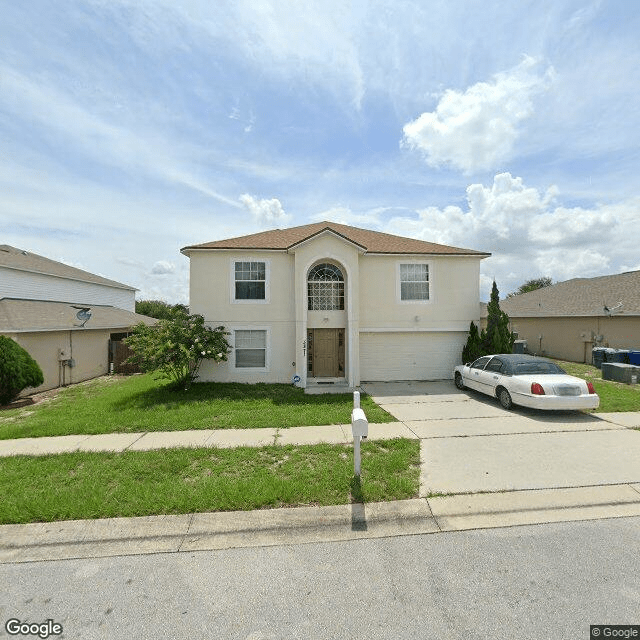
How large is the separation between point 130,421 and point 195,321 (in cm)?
450

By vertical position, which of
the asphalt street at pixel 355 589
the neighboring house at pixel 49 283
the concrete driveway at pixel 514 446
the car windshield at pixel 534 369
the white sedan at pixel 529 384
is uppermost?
the neighboring house at pixel 49 283

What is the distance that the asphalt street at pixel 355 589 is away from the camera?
2.56 meters

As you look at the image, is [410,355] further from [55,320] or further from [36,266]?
[36,266]

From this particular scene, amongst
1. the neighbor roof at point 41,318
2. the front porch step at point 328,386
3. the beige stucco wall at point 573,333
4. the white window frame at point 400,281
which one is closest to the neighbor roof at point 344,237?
the white window frame at point 400,281

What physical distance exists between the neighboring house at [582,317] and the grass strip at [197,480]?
471 inches

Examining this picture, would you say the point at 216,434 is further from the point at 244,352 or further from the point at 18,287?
the point at 18,287

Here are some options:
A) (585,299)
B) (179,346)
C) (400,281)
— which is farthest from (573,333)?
(179,346)

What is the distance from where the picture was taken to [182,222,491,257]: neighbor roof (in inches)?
489

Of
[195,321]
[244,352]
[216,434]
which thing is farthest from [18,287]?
[216,434]

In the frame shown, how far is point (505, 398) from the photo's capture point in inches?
349

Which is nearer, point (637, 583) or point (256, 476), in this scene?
point (637, 583)

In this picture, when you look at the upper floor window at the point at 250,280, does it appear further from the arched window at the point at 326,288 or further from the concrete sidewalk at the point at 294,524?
the concrete sidewalk at the point at 294,524

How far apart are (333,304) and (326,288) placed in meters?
0.69

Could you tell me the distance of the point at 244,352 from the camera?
12.5 metres
